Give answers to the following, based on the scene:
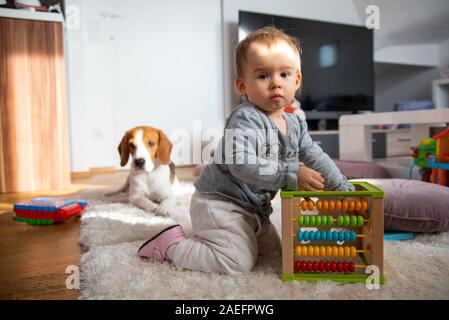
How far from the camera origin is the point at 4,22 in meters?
2.03

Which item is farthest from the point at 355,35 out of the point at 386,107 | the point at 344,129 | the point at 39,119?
the point at 39,119

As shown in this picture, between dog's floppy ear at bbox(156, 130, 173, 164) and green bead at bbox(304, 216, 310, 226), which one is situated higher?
dog's floppy ear at bbox(156, 130, 173, 164)

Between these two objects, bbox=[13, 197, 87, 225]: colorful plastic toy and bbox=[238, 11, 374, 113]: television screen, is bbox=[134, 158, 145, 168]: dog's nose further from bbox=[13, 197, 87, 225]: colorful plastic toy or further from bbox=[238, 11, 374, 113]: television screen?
bbox=[238, 11, 374, 113]: television screen

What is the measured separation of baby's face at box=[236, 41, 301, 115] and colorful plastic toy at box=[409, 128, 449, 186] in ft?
3.21

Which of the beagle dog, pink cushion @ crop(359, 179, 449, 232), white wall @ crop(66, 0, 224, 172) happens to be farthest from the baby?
white wall @ crop(66, 0, 224, 172)

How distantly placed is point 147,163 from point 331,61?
2.65 meters

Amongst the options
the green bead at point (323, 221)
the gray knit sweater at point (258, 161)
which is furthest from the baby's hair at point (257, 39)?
the green bead at point (323, 221)

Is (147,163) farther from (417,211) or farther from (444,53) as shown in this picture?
(444,53)

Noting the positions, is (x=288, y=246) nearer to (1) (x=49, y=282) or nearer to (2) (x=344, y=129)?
(1) (x=49, y=282)

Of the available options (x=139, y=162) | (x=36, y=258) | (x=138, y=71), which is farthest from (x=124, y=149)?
(x=138, y=71)

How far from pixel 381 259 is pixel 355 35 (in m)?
3.55

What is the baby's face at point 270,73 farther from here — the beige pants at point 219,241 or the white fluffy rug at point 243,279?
the white fluffy rug at point 243,279

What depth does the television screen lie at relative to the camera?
3.42 m
